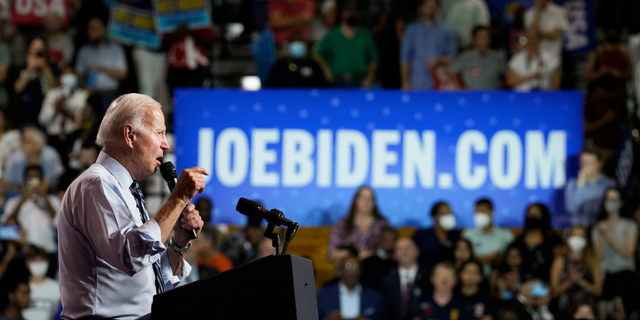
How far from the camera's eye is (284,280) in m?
2.10

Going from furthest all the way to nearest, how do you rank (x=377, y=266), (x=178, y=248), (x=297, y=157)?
(x=297, y=157) < (x=377, y=266) < (x=178, y=248)

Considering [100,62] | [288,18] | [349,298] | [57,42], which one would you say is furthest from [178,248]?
[57,42]

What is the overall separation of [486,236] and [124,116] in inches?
208

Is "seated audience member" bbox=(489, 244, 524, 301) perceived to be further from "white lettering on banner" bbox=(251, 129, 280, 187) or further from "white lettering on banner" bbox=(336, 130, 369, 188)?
"white lettering on banner" bbox=(251, 129, 280, 187)

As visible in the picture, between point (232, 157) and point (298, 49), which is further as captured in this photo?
point (298, 49)

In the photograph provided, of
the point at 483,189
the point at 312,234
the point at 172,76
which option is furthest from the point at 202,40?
the point at 483,189

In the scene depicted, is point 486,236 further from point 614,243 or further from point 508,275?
point 614,243

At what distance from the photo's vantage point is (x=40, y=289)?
22.3 feet

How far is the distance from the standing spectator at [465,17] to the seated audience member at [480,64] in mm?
225

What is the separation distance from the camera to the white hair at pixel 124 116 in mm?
2291

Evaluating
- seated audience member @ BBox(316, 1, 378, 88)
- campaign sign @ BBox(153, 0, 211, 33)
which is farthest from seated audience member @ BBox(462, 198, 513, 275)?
campaign sign @ BBox(153, 0, 211, 33)

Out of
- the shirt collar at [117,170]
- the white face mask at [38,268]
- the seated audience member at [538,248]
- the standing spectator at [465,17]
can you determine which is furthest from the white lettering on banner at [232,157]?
the shirt collar at [117,170]

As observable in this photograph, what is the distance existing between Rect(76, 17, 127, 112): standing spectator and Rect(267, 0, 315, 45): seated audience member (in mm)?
1549

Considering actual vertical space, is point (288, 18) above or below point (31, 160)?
above
